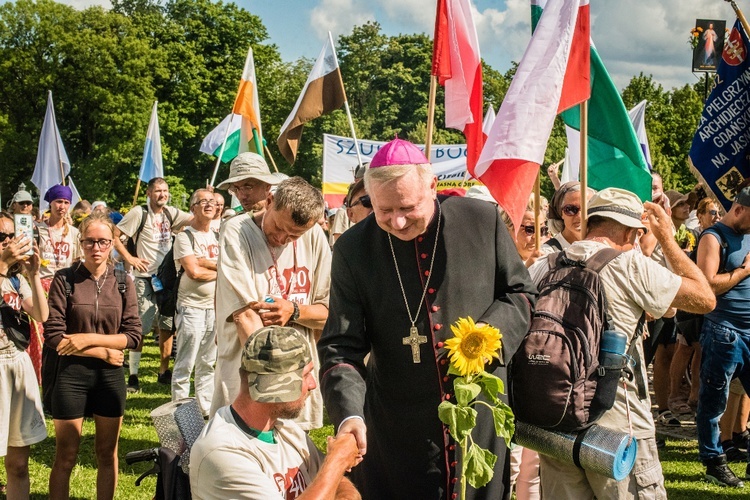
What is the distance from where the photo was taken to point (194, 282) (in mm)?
8062

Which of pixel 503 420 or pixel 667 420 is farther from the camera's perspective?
pixel 667 420

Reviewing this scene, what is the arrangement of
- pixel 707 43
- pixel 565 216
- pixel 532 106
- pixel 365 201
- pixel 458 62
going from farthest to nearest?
pixel 707 43 → pixel 458 62 → pixel 565 216 → pixel 365 201 → pixel 532 106

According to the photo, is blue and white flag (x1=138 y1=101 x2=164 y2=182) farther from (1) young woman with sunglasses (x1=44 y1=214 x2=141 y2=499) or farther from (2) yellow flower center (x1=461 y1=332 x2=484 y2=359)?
(2) yellow flower center (x1=461 y1=332 x2=484 y2=359)

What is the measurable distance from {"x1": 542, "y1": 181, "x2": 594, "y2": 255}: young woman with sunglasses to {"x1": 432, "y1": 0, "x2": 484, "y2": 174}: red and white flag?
0.63m

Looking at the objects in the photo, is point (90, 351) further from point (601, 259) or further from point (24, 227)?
point (601, 259)

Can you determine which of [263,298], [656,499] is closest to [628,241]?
[656,499]

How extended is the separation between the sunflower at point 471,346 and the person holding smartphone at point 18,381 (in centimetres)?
329

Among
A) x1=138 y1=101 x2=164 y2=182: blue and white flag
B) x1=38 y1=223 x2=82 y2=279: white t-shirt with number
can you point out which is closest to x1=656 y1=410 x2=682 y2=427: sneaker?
x1=38 y1=223 x2=82 y2=279: white t-shirt with number

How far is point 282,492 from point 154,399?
251 inches

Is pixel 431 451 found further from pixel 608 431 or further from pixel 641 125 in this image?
pixel 641 125

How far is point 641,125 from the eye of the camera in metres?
10.8

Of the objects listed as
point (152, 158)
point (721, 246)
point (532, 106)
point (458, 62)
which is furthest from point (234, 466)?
point (152, 158)

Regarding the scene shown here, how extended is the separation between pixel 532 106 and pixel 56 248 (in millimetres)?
7044

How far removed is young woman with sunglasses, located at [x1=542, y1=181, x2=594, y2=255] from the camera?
491 centimetres
